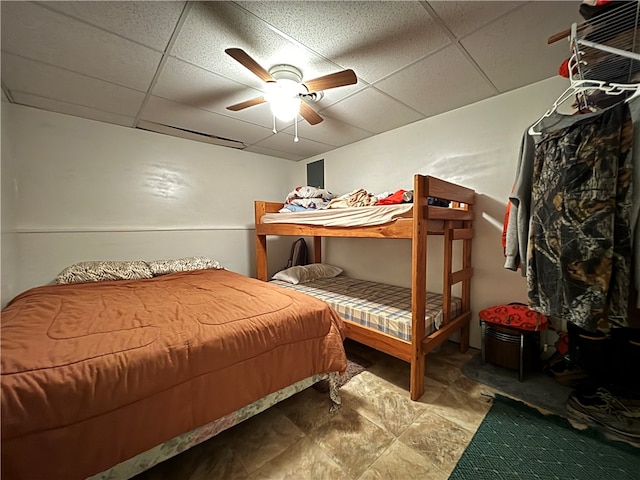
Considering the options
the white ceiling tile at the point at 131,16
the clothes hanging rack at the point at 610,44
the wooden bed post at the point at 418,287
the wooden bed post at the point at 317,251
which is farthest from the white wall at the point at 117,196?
the clothes hanging rack at the point at 610,44

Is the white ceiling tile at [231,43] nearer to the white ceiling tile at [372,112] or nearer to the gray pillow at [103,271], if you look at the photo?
the white ceiling tile at [372,112]

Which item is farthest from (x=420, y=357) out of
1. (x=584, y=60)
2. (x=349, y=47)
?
(x=349, y=47)

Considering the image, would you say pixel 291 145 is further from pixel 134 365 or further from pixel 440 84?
pixel 134 365

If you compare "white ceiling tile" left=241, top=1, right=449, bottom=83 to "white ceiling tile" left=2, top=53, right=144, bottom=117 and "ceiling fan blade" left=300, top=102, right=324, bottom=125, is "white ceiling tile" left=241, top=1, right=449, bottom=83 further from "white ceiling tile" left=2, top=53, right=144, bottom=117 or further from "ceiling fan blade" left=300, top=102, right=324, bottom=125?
"white ceiling tile" left=2, top=53, right=144, bottom=117

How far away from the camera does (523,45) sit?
151 cm

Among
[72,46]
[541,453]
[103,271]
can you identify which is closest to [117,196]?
[103,271]

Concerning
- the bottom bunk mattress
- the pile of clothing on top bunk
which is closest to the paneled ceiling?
the pile of clothing on top bunk

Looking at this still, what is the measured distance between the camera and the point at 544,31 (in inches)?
55.0

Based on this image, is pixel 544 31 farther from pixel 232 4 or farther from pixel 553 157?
pixel 232 4

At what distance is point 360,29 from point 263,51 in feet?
1.94

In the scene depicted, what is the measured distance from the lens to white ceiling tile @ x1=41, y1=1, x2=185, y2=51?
122 centimetres

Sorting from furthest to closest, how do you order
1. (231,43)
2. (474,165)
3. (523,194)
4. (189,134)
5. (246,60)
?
(189,134) < (474,165) < (231,43) < (246,60) < (523,194)

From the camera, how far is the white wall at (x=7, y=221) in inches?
73.7

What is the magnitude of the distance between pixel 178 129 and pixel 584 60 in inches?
127
